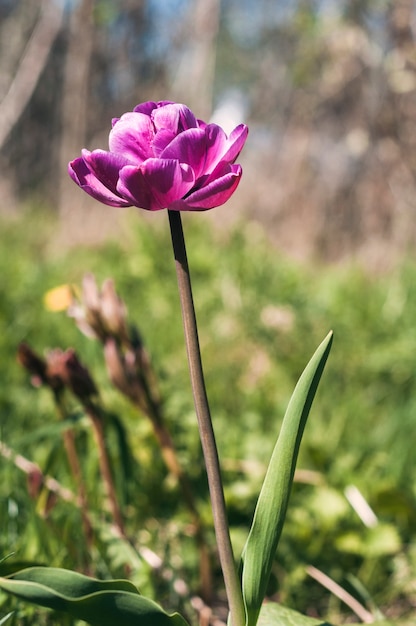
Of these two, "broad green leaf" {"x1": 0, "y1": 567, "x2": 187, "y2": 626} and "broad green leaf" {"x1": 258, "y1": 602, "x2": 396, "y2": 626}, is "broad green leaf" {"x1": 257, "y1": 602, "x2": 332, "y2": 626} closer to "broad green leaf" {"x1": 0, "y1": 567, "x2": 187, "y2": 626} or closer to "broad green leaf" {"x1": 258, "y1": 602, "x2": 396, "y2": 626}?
"broad green leaf" {"x1": 258, "y1": 602, "x2": 396, "y2": 626}

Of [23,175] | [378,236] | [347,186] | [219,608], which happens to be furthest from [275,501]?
[23,175]

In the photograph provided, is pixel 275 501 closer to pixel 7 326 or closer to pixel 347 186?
pixel 7 326

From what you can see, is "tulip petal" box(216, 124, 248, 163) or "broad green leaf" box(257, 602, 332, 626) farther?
"broad green leaf" box(257, 602, 332, 626)

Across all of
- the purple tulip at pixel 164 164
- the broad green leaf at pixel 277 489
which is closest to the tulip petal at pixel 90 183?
the purple tulip at pixel 164 164

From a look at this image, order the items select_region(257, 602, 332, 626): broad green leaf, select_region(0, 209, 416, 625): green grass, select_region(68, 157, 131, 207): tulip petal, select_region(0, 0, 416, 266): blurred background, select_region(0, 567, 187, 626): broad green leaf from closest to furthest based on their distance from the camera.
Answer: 1. select_region(0, 567, 187, 626): broad green leaf
2. select_region(68, 157, 131, 207): tulip petal
3. select_region(257, 602, 332, 626): broad green leaf
4. select_region(0, 209, 416, 625): green grass
5. select_region(0, 0, 416, 266): blurred background

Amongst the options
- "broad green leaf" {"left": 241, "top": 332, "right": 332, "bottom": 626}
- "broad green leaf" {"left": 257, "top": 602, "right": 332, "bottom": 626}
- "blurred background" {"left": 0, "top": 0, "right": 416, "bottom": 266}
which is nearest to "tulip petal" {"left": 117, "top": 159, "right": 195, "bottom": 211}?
"broad green leaf" {"left": 241, "top": 332, "right": 332, "bottom": 626}

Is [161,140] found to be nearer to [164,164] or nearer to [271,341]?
[164,164]

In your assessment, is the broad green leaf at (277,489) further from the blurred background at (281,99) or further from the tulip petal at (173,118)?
the blurred background at (281,99)

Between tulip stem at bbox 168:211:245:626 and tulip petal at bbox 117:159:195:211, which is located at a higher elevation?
tulip petal at bbox 117:159:195:211
